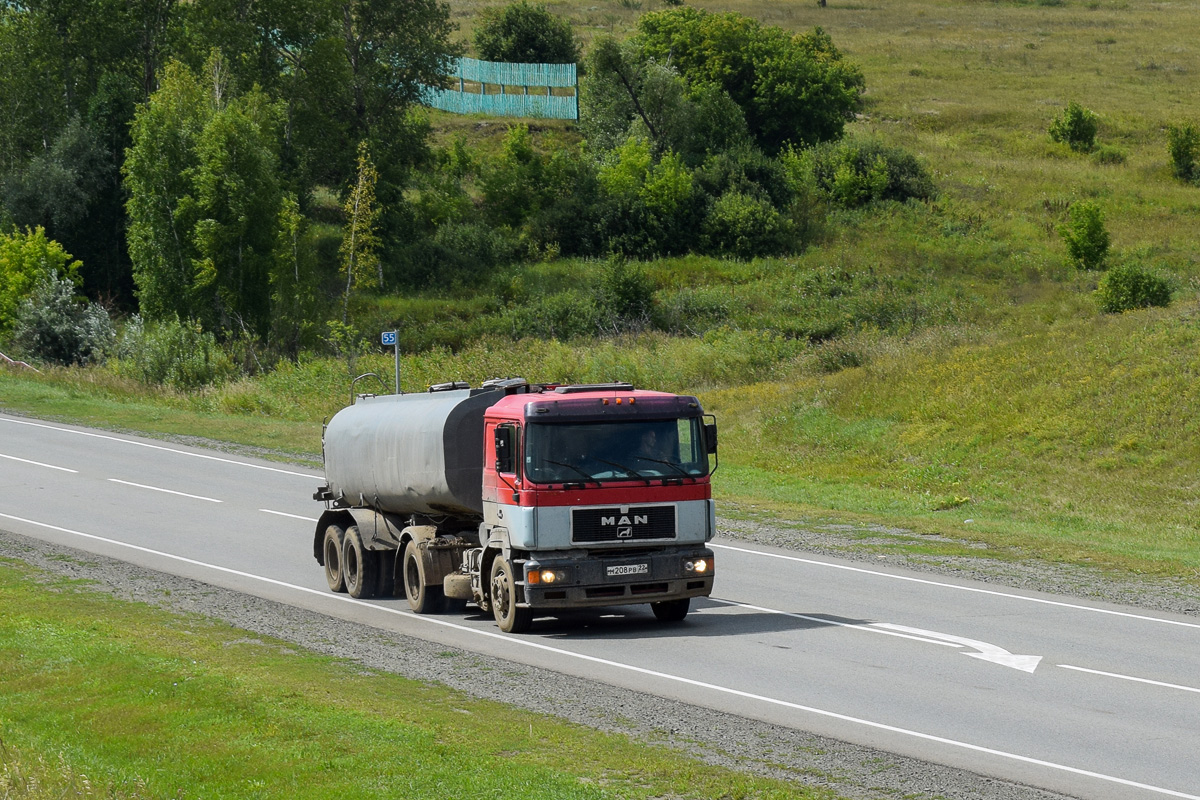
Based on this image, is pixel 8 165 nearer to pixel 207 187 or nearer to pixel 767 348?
pixel 207 187

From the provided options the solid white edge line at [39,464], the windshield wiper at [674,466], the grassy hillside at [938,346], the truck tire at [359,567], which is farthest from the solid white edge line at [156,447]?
the windshield wiper at [674,466]

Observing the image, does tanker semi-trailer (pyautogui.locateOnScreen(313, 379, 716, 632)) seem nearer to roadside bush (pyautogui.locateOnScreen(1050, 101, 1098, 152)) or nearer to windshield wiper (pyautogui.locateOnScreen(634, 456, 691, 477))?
windshield wiper (pyautogui.locateOnScreen(634, 456, 691, 477))

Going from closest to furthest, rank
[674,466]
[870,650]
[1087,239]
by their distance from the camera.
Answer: [870,650] → [674,466] → [1087,239]

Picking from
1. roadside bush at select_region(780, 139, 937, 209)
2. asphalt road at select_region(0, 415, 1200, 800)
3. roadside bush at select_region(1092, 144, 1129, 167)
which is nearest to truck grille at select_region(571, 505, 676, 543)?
asphalt road at select_region(0, 415, 1200, 800)

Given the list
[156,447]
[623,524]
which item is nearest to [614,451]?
[623,524]

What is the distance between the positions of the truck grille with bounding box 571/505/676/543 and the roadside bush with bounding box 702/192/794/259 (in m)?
53.0

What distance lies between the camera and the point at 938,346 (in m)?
39.2

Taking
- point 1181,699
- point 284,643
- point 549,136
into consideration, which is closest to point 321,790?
point 284,643

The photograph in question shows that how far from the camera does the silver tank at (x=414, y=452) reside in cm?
1593

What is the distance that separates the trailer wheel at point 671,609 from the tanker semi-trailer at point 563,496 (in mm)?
22

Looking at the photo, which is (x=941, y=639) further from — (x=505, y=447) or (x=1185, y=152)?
(x=1185, y=152)

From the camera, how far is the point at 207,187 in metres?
52.9

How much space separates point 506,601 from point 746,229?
175ft

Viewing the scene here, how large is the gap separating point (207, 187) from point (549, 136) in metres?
29.5
